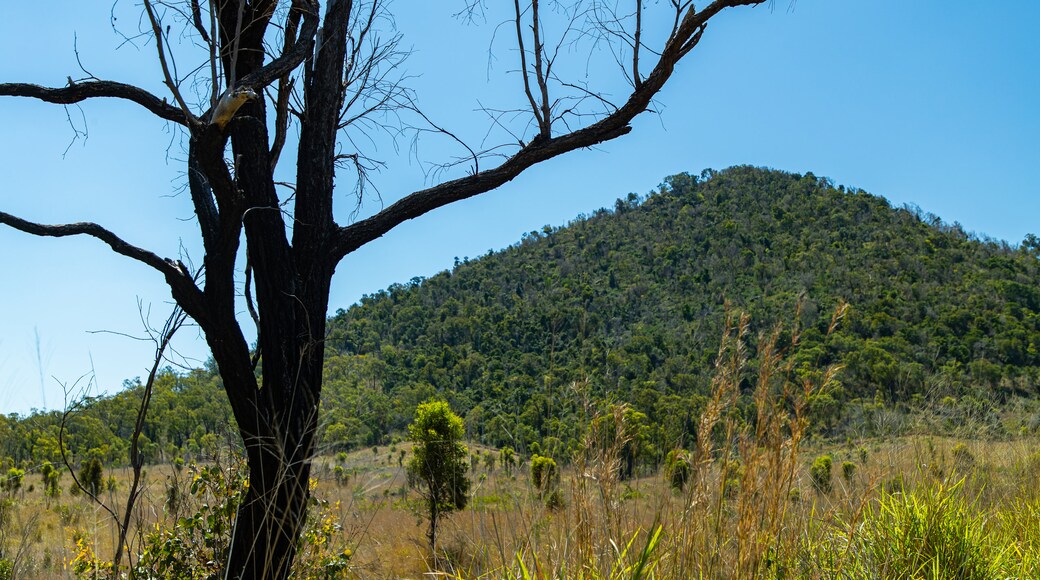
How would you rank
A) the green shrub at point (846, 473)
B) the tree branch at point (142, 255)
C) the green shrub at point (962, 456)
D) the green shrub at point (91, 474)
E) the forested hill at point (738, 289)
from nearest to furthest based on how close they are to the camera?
the tree branch at point (142, 255)
the green shrub at point (846, 473)
the green shrub at point (962, 456)
the green shrub at point (91, 474)
the forested hill at point (738, 289)

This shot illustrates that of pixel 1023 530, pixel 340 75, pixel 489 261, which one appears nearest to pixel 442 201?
pixel 340 75

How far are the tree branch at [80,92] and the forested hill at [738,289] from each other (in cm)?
1086

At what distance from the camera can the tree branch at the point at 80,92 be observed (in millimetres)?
3182

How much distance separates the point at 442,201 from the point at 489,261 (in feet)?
176

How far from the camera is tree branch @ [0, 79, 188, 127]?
3.18 meters

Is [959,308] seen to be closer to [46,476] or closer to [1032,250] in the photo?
[1032,250]

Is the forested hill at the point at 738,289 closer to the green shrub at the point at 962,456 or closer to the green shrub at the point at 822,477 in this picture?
the green shrub at the point at 822,477

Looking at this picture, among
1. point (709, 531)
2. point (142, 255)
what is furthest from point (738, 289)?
point (709, 531)

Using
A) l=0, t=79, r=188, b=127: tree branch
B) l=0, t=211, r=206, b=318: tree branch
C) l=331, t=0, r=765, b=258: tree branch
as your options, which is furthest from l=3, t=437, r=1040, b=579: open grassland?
l=0, t=79, r=188, b=127: tree branch

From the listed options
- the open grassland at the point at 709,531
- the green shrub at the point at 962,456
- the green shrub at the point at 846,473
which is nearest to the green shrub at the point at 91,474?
the open grassland at the point at 709,531

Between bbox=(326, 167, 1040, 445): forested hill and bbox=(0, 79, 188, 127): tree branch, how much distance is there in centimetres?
1086

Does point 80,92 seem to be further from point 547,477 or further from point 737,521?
point 737,521

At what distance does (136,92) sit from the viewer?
Answer: 324cm

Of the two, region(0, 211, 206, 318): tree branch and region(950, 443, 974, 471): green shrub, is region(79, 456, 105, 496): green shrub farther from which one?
region(950, 443, 974, 471): green shrub
